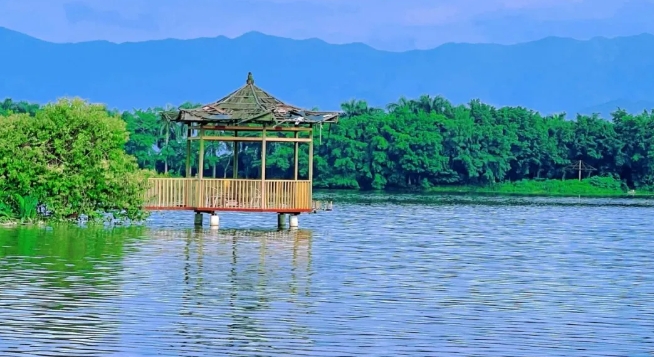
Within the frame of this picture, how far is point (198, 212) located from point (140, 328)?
23.6m

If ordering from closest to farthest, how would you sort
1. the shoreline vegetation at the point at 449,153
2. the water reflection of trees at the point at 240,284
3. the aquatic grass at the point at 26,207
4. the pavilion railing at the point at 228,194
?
1. the water reflection of trees at the point at 240,284
2. the aquatic grass at the point at 26,207
3. the pavilion railing at the point at 228,194
4. the shoreline vegetation at the point at 449,153

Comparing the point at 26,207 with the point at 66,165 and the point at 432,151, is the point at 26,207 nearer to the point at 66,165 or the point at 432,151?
the point at 66,165

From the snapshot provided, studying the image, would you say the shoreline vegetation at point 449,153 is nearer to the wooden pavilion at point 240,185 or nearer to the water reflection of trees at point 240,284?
the wooden pavilion at point 240,185

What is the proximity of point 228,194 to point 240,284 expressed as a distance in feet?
54.8

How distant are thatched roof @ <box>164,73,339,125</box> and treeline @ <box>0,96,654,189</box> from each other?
59081mm

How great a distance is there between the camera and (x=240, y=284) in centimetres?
2512

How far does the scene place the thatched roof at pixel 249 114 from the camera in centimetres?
4141

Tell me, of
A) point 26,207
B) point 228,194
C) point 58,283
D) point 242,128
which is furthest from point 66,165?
point 58,283

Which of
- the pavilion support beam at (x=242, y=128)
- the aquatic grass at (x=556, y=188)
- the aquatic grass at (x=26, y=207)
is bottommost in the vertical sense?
the aquatic grass at (x=26, y=207)

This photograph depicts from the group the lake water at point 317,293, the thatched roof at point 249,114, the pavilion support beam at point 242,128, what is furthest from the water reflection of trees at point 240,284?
the pavilion support beam at point 242,128

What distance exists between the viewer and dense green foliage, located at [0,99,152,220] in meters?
39.7

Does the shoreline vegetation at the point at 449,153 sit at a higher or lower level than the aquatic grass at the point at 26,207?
higher

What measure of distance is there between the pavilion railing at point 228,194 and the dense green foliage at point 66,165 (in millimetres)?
1016

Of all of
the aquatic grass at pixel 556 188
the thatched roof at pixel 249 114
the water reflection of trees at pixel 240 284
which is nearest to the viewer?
the water reflection of trees at pixel 240 284
